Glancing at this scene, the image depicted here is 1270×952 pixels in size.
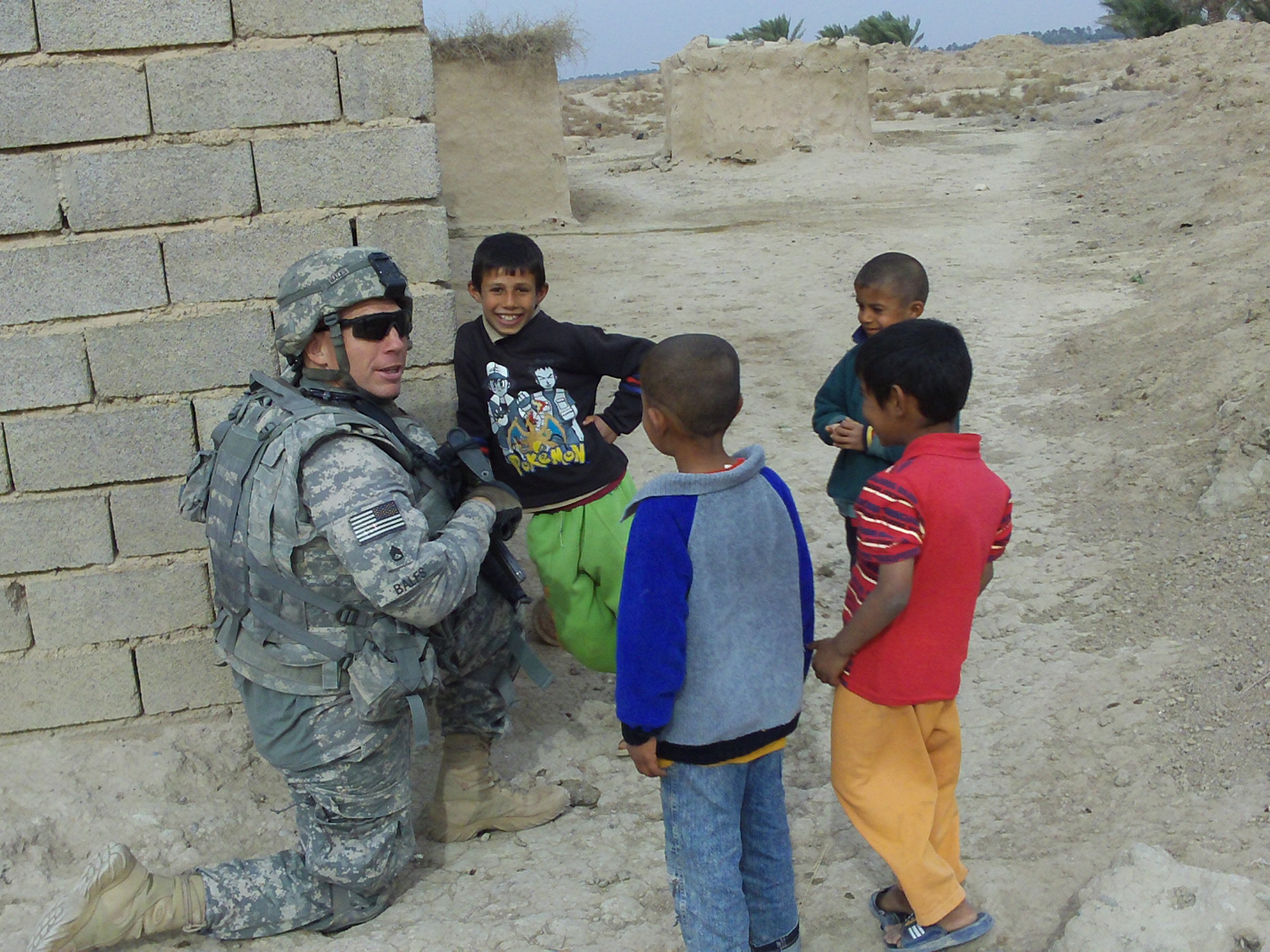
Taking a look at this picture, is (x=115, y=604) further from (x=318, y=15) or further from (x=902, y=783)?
(x=902, y=783)

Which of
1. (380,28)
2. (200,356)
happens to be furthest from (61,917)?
(380,28)

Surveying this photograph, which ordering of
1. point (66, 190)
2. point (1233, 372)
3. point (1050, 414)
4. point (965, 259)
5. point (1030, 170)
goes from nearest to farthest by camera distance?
point (66, 190)
point (1233, 372)
point (1050, 414)
point (965, 259)
point (1030, 170)

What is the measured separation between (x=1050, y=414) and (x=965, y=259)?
11.8ft

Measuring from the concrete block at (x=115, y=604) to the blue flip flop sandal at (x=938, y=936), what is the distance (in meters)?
2.40

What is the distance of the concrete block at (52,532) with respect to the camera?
133 inches

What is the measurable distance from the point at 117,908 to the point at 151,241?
188 centimetres

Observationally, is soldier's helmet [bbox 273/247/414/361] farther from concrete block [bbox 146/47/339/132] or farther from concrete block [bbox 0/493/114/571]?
concrete block [bbox 0/493/114/571]

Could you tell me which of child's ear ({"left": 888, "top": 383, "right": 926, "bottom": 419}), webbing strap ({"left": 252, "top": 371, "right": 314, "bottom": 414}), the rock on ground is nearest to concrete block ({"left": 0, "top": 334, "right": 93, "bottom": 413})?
webbing strap ({"left": 252, "top": 371, "right": 314, "bottom": 414})

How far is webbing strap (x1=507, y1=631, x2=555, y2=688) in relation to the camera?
3061 millimetres

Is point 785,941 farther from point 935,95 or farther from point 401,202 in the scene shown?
point 935,95

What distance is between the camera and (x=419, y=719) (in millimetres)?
2629

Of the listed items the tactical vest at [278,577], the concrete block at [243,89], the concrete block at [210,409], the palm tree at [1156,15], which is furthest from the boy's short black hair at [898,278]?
the palm tree at [1156,15]

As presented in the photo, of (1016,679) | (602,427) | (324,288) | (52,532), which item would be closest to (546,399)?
(602,427)

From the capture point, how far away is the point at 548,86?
1130cm
